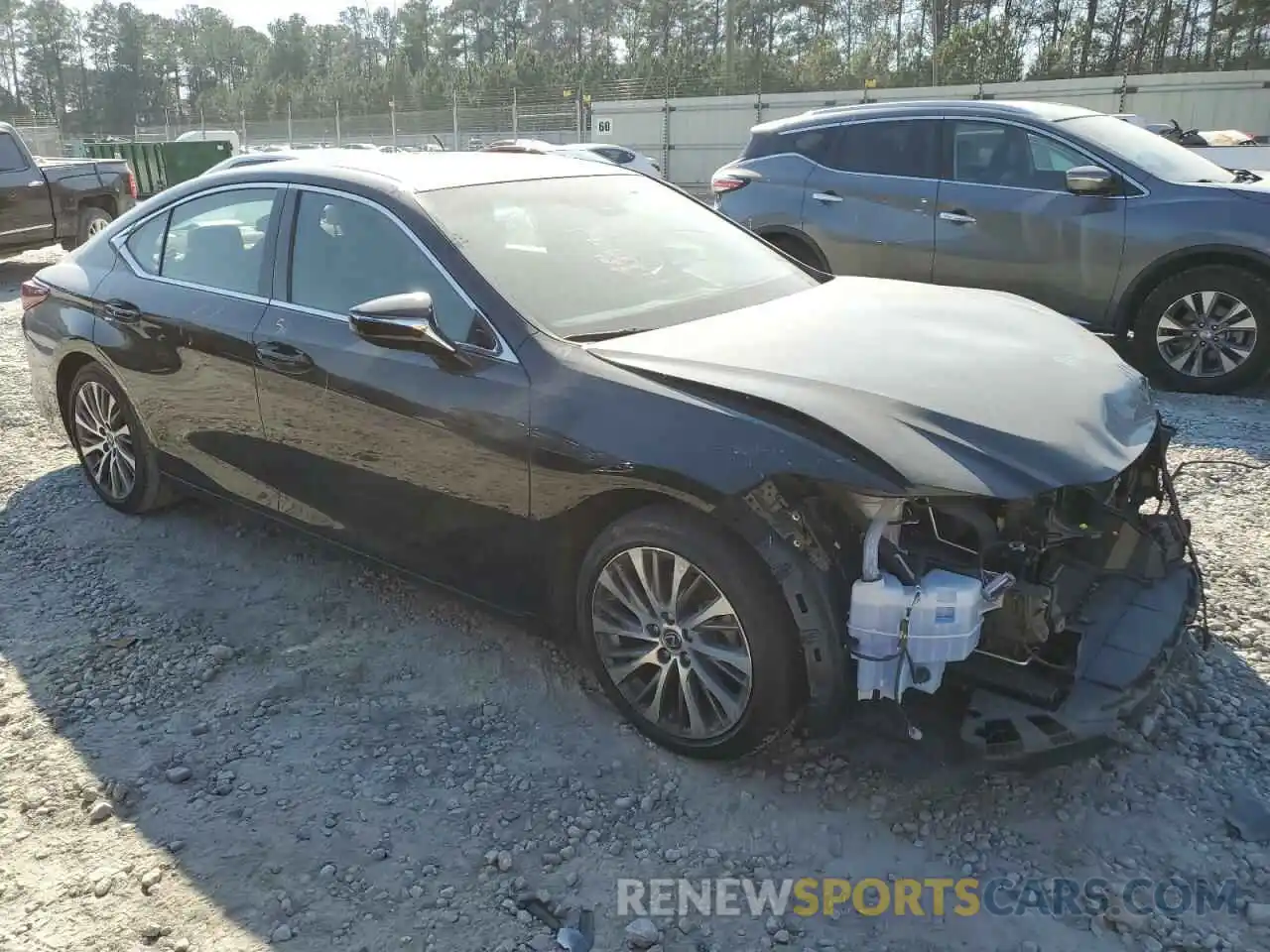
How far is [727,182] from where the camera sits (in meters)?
8.34

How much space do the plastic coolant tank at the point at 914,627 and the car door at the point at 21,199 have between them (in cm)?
1305

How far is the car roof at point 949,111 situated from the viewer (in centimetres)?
702

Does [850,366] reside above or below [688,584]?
above

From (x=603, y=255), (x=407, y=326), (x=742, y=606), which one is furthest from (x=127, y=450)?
(x=742, y=606)

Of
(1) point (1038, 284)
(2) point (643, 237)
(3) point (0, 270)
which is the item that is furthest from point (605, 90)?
(2) point (643, 237)

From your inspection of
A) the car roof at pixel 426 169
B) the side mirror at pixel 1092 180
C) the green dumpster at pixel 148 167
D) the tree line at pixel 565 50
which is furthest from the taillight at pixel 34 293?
the tree line at pixel 565 50

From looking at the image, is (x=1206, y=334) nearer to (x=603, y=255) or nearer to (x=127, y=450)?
(x=603, y=255)

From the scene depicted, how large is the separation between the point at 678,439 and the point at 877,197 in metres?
5.38

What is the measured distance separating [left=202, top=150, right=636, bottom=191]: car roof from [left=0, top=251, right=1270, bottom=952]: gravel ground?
144cm

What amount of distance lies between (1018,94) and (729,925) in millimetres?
30014

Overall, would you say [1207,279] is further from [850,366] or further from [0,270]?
[0,270]

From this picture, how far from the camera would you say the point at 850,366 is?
2973 millimetres

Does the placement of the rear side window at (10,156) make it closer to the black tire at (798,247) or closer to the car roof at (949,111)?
the car roof at (949,111)

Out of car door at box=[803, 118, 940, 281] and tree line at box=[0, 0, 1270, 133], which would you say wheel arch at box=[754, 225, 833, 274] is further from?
tree line at box=[0, 0, 1270, 133]
